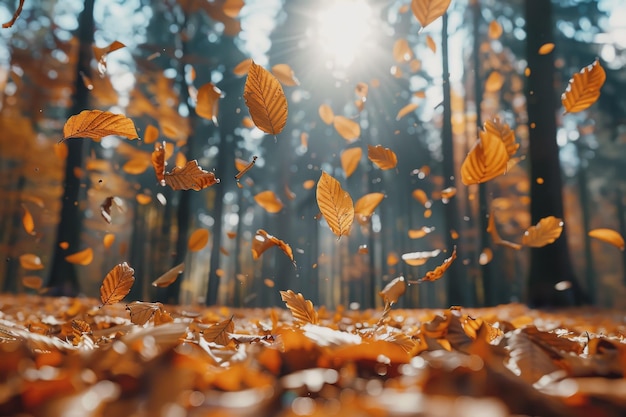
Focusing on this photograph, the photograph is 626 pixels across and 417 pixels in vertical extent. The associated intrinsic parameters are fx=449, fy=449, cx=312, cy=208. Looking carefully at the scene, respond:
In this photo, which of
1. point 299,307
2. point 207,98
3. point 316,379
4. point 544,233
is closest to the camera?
point 316,379

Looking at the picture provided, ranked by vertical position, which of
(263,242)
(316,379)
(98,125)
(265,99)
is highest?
(265,99)

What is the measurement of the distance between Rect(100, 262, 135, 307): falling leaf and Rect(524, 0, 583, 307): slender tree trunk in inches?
245

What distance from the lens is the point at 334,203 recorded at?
1494mm

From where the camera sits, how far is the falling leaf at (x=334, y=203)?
1.45 m

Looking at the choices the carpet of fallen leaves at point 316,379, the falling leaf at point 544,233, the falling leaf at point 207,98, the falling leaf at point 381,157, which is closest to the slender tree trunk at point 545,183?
the falling leaf at point 544,233

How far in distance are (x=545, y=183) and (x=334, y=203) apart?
6.24 metres

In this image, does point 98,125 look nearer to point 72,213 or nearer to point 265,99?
point 265,99

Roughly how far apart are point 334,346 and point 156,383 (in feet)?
1.23

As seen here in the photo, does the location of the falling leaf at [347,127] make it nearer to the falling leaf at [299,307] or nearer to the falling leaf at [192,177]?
the falling leaf at [192,177]

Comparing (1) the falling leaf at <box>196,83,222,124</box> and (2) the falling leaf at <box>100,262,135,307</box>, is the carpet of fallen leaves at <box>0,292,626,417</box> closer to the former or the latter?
(2) the falling leaf at <box>100,262,135,307</box>

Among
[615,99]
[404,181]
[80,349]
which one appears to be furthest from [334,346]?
[404,181]

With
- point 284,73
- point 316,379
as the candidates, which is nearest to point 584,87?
point 284,73

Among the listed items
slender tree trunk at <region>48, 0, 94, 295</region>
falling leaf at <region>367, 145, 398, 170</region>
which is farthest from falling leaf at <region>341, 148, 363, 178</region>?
slender tree trunk at <region>48, 0, 94, 295</region>

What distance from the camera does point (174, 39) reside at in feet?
39.3
